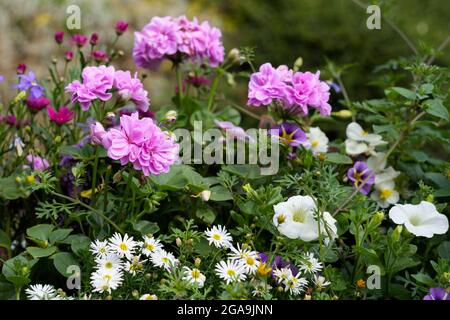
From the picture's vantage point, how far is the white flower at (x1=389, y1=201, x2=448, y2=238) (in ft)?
4.31

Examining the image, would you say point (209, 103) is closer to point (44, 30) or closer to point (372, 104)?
point (372, 104)

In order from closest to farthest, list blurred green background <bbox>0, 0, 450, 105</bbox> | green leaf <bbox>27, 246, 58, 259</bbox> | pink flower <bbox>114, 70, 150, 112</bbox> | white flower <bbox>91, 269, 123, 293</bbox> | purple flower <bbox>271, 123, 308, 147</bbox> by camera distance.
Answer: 1. white flower <bbox>91, 269, 123, 293</bbox>
2. green leaf <bbox>27, 246, 58, 259</bbox>
3. pink flower <bbox>114, 70, 150, 112</bbox>
4. purple flower <bbox>271, 123, 308, 147</bbox>
5. blurred green background <bbox>0, 0, 450, 105</bbox>

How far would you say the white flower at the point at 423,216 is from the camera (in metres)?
1.31

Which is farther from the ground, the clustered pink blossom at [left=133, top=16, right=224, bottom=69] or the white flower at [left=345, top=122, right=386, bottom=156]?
the clustered pink blossom at [left=133, top=16, right=224, bottom=69]

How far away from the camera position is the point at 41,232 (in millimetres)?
1341

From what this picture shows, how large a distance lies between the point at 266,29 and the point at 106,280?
2.91 meters

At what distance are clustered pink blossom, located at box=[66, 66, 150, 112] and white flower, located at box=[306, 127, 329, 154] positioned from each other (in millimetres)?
492

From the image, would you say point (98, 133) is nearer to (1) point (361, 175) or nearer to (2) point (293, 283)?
(2) point (293, 283)

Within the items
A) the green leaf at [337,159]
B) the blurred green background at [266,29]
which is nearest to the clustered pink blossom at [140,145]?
the green leaf at [337,159]

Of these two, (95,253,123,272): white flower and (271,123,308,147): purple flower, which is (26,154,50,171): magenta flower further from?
(271,123,308,147): purple flower

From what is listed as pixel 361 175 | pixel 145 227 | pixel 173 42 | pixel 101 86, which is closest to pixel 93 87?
pixel 101 86

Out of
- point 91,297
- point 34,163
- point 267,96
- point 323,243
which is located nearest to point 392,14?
point 267,96

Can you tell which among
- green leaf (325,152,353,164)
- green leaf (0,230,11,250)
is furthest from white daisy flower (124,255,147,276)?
green leaf (325,152,353,164)

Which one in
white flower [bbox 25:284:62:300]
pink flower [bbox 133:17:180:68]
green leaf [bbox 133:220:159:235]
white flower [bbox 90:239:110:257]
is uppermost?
pink flower [bbox 133:17:180:68]
